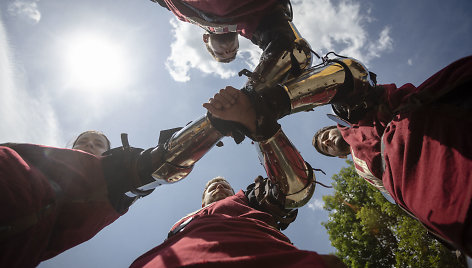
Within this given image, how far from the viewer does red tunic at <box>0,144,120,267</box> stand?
32.4 inches

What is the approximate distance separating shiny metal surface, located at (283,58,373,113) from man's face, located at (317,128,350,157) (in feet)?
4.10

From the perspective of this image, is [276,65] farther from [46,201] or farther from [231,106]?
[46,201]

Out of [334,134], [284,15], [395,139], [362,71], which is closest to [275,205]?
[395,139]

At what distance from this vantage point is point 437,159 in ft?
2.67

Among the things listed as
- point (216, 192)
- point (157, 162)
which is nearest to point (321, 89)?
point (157, 162)

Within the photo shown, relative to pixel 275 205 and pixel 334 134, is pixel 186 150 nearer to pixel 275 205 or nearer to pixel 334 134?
pixel 275 205

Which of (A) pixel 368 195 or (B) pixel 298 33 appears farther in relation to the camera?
(A) pixel 368 195

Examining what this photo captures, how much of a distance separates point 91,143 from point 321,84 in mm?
2564

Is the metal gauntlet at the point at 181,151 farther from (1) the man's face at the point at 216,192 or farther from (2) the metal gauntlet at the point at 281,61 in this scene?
(1) the man's face at the point at 216,192

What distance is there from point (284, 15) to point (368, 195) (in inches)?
365

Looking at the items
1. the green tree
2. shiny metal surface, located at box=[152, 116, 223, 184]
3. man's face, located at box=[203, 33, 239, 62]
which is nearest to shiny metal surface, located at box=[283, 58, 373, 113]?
shiny metal surface, located at box=[152, 116, 223, 184]

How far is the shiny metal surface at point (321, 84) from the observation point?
1.24 m

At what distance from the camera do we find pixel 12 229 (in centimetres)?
80

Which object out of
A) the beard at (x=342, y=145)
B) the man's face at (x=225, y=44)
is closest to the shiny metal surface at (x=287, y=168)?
the beard at (x=342, y=145)
